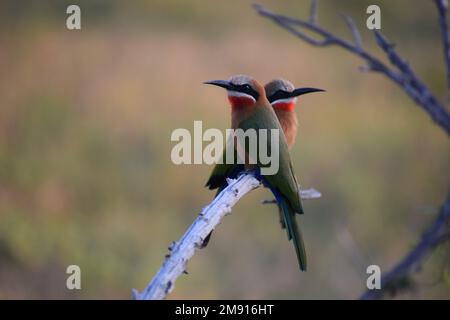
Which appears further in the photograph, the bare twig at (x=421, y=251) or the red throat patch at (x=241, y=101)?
the red throat patch at (x=241, y=101)

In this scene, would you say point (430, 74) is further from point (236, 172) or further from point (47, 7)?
point (236, 172)

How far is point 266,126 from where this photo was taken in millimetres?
3369

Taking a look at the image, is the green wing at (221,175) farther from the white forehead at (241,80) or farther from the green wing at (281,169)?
the white forehead at (241,80)

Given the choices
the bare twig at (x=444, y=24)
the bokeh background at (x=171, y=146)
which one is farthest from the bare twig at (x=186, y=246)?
the bokeh background at (x=171, y=146)

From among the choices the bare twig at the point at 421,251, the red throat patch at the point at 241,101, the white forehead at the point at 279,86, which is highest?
the white forehead at the point at 279,86

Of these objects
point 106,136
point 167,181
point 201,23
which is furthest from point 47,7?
point 167,181

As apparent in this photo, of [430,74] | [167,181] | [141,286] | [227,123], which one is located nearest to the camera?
[141,286]

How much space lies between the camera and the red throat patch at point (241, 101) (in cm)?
342

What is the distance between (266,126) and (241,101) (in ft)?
0.53

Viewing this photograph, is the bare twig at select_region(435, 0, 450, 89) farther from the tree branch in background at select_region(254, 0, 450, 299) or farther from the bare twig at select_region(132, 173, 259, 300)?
the bare twig at select_region(132, 173, 259, 300)

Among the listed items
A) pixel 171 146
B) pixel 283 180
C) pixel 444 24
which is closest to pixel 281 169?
pixel 283 180

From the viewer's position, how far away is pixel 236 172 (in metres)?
3.61
